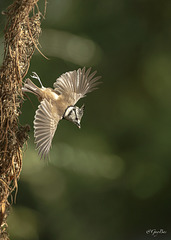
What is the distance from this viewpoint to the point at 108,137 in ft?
12.1

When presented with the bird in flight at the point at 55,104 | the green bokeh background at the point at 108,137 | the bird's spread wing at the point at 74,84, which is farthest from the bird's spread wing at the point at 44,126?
the green bokeh background at the point at 108,137

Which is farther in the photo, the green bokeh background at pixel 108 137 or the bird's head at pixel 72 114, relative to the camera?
the green bokeh background at pixel 108 137

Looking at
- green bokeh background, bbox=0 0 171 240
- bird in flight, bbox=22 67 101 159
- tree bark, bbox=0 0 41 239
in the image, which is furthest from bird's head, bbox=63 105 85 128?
green bokeh background, bbox=0 0 171 240

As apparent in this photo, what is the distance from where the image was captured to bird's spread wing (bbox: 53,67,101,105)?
4.72ft

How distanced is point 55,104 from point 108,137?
7.63ft

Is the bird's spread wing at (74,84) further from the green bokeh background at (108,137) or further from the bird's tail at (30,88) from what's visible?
the green bokeh background at (108,137)

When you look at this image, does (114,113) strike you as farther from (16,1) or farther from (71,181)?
(16,1)

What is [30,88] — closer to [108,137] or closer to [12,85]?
[12,85]

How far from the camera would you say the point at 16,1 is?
1.29 m

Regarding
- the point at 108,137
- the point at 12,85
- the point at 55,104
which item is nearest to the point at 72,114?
the point at 55,104

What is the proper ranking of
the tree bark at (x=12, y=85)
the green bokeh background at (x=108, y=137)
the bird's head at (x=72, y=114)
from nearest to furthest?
→ the tree bark at (x=12, y=85)
the bird's head at (x=72, y=114)
the green bokeh background at (x=108, y=137)

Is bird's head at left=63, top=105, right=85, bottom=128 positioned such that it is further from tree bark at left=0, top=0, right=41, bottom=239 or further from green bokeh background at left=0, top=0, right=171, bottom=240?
green bokeh background at left=0, top=0, right=171, bottom=240

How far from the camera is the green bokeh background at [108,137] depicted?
11.0 ft

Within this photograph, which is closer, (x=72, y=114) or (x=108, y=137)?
(x=72, y=114)
